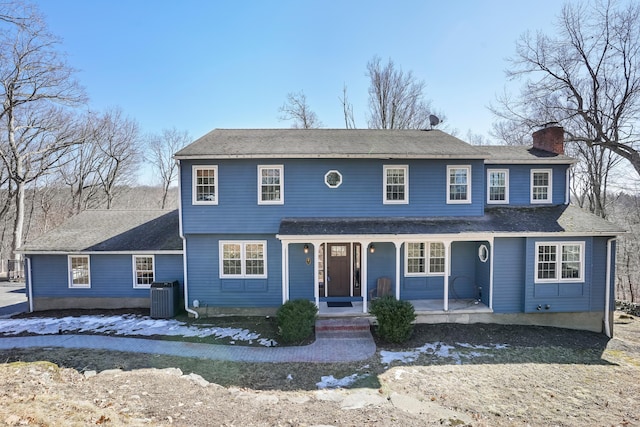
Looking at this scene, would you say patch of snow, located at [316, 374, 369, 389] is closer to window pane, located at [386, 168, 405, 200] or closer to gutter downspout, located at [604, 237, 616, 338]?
window pane, located at [386, 168, 405, 200]

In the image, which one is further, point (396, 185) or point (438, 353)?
point (396, 185)

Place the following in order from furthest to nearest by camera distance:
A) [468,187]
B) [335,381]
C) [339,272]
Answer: [339,272] → [468,187] → [335,381]

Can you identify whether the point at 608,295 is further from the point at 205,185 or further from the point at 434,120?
the point at 205,185

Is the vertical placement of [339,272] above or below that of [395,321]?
above

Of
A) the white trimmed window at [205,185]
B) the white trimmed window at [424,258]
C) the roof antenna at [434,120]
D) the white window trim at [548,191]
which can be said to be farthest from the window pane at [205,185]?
the white window trim at [548,191]

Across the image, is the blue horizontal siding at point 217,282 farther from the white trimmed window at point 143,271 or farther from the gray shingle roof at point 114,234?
the white trimmed window at point 143,271

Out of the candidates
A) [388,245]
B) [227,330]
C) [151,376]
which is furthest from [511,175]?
[151,376]

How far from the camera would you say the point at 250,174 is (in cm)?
1099

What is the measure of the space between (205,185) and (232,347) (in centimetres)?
561

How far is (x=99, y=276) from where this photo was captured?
12.0 meters

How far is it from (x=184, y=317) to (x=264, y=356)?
454 centimetres

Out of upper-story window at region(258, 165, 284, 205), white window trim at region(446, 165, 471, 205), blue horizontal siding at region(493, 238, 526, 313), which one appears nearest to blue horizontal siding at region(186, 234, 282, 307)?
upper-story window at region(258, 165, 284, 205)

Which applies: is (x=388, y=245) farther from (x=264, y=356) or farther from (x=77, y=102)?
(x=77, y=102)

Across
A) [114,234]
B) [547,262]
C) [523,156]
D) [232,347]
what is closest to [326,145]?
[232,347]
